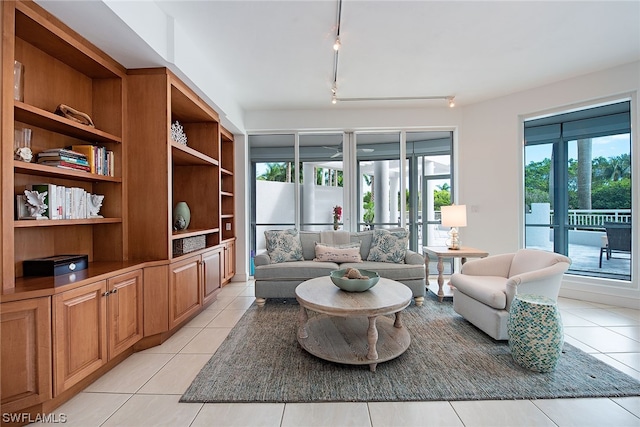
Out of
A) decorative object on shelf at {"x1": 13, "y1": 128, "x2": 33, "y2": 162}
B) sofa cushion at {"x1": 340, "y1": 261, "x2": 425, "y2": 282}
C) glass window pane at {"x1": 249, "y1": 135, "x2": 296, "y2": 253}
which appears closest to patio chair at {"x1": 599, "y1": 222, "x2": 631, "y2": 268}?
sofa cushion at {"x1": 340, "y1": 261, "x2": 425, "y2": 282}

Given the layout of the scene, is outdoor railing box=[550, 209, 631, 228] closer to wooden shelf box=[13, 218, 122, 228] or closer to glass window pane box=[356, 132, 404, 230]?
glass window pane box=[356, 132, 404, 230]

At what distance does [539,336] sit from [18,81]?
158 inches

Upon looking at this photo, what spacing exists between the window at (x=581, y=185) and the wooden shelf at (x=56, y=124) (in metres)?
5.56

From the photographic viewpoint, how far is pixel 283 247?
3.97 m

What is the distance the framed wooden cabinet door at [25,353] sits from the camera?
5.01 feet

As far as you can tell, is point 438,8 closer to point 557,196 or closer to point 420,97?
point 420,97

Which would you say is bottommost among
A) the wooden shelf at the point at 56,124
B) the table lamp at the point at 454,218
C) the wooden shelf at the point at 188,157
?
the table lamp at the point at 454,218

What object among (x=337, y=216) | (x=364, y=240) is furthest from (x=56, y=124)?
(x=337, y=216)

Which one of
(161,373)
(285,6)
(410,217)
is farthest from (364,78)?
(161,373)

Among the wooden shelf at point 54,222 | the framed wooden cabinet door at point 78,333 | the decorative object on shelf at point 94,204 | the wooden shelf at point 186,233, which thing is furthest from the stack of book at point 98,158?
the framed wooden cabinet door at point 78,333

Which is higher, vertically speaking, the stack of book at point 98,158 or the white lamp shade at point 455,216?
the stack of book at point 98,158

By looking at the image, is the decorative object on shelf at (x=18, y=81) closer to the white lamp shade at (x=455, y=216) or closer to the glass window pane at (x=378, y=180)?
the glass window pane at (x=378, y=180)

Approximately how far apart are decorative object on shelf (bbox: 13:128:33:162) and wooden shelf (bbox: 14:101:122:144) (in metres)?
0.08

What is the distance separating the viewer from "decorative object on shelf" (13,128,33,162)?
1.85 metres
